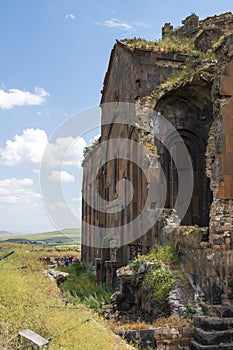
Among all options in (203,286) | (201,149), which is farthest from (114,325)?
(201,149)

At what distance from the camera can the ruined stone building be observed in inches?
372

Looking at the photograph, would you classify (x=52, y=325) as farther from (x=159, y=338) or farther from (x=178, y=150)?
(x=178, y=150)

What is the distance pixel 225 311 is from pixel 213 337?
863 millimetres

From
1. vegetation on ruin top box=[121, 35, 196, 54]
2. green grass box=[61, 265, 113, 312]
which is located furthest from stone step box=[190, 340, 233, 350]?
vegetation on ruin top box=[121, 35, 196, 54]

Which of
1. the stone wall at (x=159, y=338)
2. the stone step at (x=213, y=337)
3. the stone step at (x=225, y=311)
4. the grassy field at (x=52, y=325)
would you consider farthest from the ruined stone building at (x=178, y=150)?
the grassy field at (x=52, y=325)

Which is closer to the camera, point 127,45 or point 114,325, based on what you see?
point 114,325

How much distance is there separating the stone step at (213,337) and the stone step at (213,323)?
11 cm

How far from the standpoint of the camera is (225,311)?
27.8ft

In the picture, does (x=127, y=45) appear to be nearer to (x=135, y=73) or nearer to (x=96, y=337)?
(x=135, y=73)

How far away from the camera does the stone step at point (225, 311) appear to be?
8.43m

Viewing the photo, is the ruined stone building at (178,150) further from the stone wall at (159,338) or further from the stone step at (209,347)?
the stone wall at (159,338)

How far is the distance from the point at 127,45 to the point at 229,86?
7144 millimetres

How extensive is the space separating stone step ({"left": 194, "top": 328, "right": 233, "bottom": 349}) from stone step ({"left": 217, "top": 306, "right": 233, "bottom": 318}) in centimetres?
49

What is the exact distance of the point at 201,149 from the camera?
1544 cm
